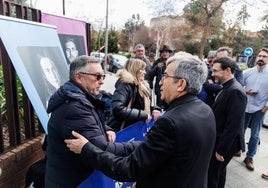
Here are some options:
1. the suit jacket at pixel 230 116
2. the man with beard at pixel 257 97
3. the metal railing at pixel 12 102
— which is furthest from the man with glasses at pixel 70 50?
the man with beard at pixel 257 97

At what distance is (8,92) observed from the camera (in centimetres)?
245

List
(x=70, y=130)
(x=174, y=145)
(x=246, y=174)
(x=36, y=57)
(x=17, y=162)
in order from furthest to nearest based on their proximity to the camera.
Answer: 1. (x=246, y=174)
2. (x=17, y=162)
3. (x=36, y=57)
4. (x=70, y=130)
5. (x=174, y=145)

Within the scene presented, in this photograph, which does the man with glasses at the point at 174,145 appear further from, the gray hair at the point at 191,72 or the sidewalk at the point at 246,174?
the sidewalk at the point at 246,174

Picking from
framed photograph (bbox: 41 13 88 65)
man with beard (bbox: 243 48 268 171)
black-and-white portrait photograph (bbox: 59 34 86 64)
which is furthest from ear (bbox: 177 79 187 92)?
man with beard (bbox: 243 48 268 171)

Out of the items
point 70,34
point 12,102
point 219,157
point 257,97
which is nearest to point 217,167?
point 219,157

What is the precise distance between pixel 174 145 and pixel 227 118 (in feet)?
5.35

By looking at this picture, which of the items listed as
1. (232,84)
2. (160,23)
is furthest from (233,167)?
(160,23)

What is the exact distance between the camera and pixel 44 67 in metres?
2.40

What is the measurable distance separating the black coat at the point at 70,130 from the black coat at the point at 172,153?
5.9 inches

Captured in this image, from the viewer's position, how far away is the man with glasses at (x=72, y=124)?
1.55m

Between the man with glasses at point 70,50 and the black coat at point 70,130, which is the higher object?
the man with glasses at point 70,50

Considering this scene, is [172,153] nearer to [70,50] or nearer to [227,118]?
[227,118]

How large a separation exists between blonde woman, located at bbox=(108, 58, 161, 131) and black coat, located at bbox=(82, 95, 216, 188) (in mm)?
1305

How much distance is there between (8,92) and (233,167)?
3.78m
